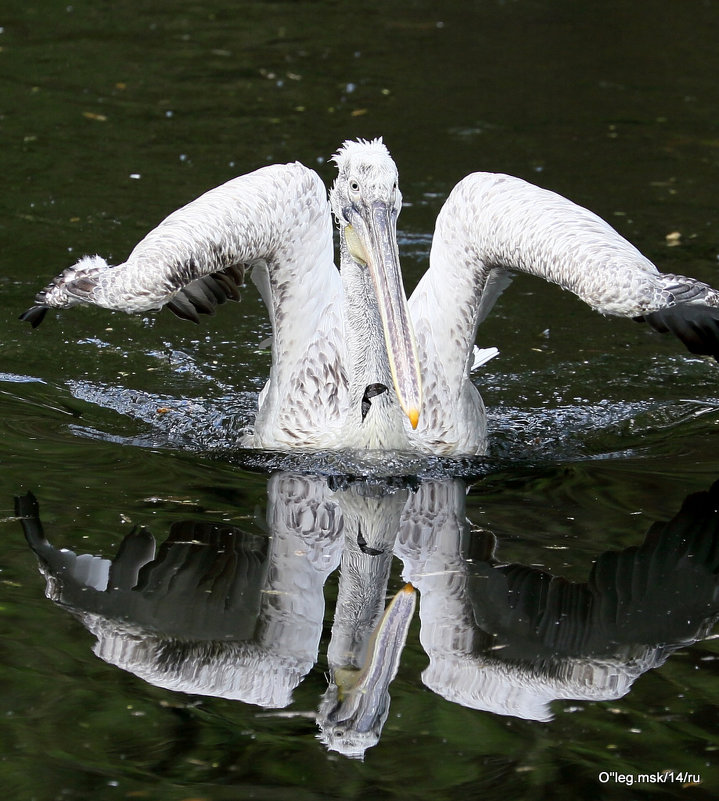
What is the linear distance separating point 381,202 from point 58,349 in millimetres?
3001

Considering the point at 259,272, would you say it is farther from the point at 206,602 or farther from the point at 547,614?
the point at 547,614

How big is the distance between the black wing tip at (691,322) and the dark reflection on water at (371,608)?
2.51 feet

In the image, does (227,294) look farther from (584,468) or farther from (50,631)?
(50,631)

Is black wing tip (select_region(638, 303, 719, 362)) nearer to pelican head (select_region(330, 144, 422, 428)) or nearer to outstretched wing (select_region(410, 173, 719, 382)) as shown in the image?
outstretched wing (select_region(410, 173, 719, 382))

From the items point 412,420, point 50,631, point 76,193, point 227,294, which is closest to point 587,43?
point 76,193

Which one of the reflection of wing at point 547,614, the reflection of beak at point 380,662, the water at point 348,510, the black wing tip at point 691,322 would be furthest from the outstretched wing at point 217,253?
the reflection of beak at point 380,662

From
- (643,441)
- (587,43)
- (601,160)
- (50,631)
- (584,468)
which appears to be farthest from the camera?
(587,43)

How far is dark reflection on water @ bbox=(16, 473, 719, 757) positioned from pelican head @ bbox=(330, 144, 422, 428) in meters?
0.68

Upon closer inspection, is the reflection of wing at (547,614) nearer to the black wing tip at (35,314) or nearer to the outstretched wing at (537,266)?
the outstretched wing at (537,266)

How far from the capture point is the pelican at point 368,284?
229 inches

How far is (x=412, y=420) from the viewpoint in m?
5.47

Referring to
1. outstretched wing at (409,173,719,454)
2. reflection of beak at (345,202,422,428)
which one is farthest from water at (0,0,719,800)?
reflection of beak at (345,202,422,428)

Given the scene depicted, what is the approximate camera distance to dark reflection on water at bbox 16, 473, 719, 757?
4.62 m

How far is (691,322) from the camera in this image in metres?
6.00
